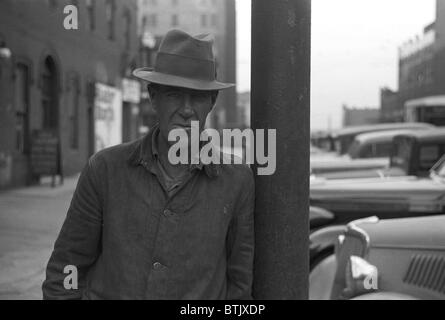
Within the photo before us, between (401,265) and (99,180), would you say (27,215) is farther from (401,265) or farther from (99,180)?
(99,180)

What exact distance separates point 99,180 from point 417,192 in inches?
202

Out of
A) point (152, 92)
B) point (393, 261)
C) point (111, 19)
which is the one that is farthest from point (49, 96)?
point (152, 92)

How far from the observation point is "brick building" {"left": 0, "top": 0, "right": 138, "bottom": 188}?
14500mm

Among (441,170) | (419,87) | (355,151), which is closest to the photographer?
(441,170)

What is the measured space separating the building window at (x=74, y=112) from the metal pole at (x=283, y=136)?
16.4 m

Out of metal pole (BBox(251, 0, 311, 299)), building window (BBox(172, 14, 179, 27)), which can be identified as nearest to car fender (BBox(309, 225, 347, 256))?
metal pole (BBox(251, 0, 311, 299))

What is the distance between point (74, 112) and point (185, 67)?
16946 mm

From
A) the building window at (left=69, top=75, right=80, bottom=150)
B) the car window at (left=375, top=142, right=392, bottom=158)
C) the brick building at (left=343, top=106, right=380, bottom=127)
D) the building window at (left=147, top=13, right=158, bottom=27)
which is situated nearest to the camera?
the car window at (left=375, top=142, right=392, bottom=158)

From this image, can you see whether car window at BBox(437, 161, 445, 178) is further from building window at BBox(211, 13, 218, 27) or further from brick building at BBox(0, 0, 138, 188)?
building window at BBox(211, 13, 218, 27)

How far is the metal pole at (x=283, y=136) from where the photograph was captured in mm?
1978

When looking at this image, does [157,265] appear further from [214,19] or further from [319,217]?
[214,19]

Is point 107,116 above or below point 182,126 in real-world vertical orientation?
above

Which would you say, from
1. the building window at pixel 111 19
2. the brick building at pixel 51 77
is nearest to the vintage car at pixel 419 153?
the brick building at pixel 51 77

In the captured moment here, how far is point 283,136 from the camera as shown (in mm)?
1993
